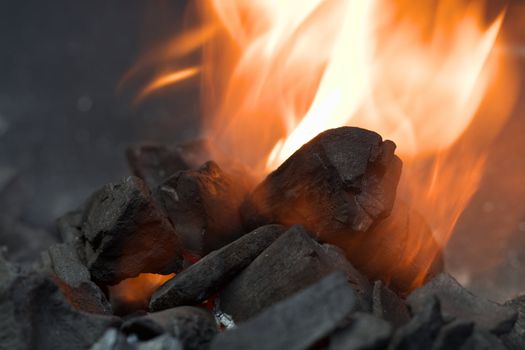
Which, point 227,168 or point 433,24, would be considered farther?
point 433,24

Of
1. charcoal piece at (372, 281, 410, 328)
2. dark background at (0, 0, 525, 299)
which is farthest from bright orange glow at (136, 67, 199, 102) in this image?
charcoal piece at (372, 281, 410, 328)

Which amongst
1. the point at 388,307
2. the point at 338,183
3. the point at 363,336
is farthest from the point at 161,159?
the point at 363,336

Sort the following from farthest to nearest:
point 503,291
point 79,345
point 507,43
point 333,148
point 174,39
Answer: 1. point 174,39
2. point 507,43
3. point 503,291
4. point 333,148
5. point 79,345

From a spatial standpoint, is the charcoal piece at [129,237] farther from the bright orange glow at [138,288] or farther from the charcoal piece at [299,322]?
the charcoal piece at [299,322]

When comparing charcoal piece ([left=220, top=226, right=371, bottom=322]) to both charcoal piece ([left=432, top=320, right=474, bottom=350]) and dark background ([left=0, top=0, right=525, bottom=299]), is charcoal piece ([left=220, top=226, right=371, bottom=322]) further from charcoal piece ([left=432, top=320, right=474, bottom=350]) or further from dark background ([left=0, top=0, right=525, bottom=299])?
dark background ([left=0, top=0, right=525, bottom=299])

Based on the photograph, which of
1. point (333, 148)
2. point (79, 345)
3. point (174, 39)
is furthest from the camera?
point (174, 39)

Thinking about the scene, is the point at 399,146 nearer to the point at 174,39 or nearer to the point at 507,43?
the point at 507,43

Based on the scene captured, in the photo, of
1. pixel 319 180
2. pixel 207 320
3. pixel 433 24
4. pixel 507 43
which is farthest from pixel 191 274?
pixel 507 43
